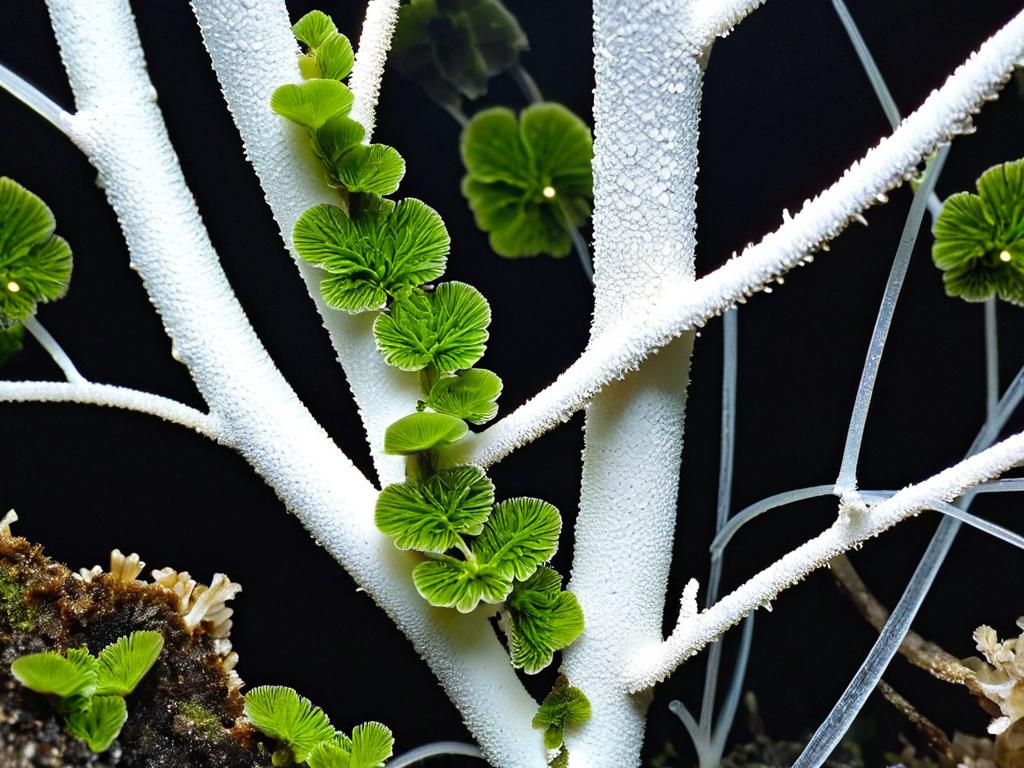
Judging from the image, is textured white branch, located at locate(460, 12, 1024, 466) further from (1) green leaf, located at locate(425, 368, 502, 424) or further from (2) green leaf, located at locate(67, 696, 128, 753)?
(2) green leaf, located at locate(67, 696, 128, 753)

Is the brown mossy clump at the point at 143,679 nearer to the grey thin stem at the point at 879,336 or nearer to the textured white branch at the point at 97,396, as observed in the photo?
the textured white branch at the point at 97,396

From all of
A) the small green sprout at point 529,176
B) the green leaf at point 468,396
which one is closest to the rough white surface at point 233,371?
the green leaf at point 468,396

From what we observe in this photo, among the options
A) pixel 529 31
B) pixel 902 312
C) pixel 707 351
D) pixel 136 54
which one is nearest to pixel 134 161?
pixel 136 54

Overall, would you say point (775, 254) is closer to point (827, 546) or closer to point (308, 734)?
point (827, 546)

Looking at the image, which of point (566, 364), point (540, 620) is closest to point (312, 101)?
point (540, 620)

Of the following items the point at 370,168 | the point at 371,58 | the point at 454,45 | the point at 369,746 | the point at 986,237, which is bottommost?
the point at 369,746

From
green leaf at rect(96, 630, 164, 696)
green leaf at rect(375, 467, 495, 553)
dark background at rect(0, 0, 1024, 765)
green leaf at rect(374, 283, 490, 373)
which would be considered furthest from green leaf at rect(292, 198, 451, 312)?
dark background at rect(0, 0, 1024, 765)
